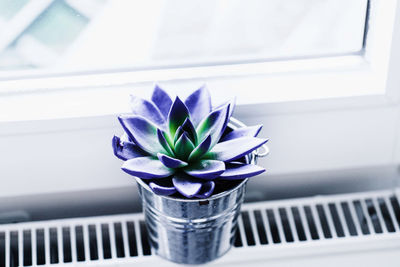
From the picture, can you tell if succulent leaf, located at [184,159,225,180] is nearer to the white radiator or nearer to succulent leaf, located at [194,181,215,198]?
succulent leaf, located at [194,181,215,198]

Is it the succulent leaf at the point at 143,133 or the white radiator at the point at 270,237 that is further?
the white radiator at the point at 270,237

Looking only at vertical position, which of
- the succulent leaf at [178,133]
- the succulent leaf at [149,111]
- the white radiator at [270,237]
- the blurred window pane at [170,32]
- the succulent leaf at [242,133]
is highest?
the blurred window pane at [170,32]

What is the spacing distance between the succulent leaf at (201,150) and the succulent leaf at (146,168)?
3 centimetres

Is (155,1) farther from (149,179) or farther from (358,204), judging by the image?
(358,204)

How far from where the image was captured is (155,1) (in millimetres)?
769

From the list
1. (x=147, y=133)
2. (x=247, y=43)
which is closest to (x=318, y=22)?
(x=247, y=43)

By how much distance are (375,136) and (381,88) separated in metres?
0.08

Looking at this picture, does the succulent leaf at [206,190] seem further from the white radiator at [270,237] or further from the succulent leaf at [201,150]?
the white radiator at [270,237]

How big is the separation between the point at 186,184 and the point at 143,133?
77 millimetres

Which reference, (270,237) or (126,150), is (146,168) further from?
(270,237)

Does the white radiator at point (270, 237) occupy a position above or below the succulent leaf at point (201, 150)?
below

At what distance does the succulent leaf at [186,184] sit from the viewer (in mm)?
563

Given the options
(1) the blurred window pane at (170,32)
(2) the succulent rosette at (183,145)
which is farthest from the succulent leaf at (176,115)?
(1) the blurred window pane at (170,32)

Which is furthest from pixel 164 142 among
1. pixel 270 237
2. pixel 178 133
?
pixel 270 237
